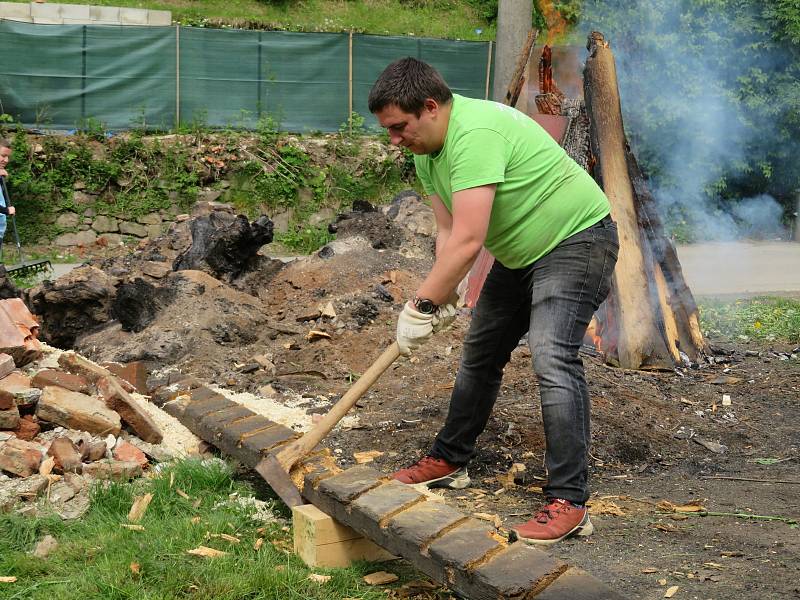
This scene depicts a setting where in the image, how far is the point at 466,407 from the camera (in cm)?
412

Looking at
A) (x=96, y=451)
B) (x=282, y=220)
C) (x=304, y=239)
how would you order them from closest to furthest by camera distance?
1. (x=96, y=451)
2. (x=304, y=239)
3. (x=282, y=220)

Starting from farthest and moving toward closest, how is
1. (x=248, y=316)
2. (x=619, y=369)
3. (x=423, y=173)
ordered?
(x=248, y=316) < (x=619, y=369) < (x=423, y=173)

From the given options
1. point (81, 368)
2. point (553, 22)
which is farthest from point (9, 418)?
point (553, 22)

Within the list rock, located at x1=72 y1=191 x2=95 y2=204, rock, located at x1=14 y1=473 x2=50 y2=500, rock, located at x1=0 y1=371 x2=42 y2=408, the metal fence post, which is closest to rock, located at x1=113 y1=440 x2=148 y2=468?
rock, located at x1=14 y1=473 x2=50 y2=500

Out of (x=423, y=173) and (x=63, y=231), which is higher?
(x=423, y=173)

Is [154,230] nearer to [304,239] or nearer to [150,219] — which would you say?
[150,219]

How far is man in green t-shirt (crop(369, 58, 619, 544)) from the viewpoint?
3.44 m

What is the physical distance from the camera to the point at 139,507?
391 centimetres

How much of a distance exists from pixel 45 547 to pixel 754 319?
6394 mm

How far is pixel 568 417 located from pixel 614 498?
0.70 metres

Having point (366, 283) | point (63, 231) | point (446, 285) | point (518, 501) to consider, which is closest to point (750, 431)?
point (518, 501)

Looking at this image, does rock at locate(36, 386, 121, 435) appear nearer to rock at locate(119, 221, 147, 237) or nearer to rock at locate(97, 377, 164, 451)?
rock at locate(97, 377, 164, 451)

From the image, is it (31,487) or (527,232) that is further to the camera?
(31,487)

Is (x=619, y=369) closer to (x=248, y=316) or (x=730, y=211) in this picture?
(x=248, y=316)
